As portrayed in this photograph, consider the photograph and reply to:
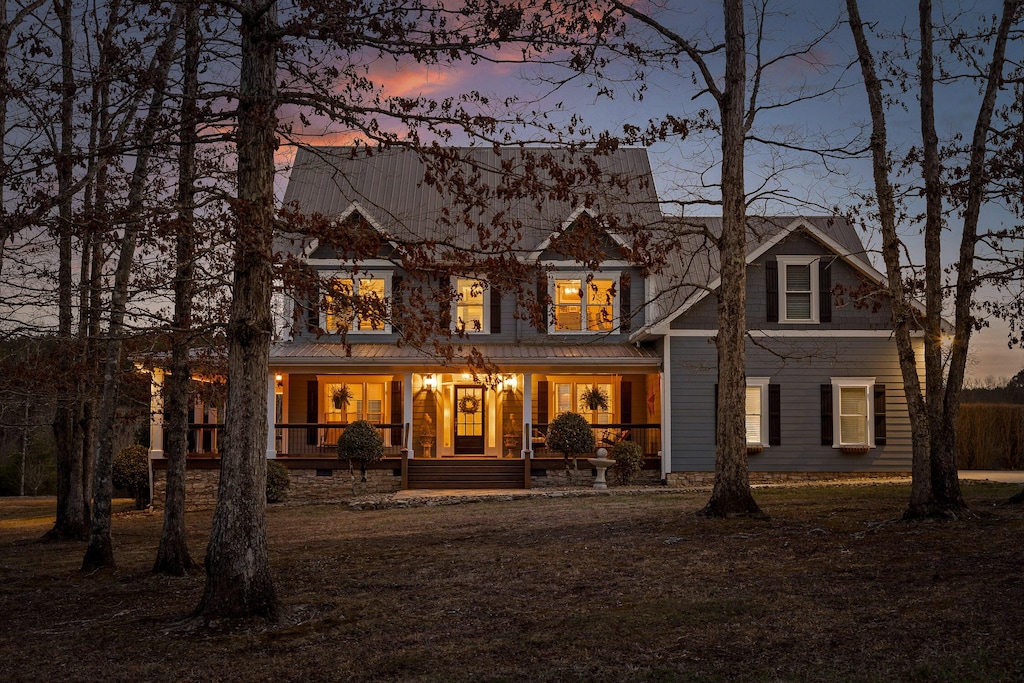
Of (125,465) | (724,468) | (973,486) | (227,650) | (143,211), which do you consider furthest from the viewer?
(125,465)

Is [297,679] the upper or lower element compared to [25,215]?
lower

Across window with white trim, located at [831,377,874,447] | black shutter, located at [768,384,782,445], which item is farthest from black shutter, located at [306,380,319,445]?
window with white trim, located at [831,377,874,447]

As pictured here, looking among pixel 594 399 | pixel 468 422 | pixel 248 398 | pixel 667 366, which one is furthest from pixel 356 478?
pixel 248 398

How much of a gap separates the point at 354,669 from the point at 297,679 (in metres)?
0.44

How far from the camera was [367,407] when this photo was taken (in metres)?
25.3

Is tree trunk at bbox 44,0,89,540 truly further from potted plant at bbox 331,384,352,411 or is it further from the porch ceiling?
potted plant at bbox 331,384,352,411

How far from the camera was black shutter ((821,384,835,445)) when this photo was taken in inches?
910

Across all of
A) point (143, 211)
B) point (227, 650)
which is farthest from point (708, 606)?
point (143, 211)

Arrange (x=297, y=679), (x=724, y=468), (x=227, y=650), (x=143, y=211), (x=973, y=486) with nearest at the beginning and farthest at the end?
(x=297, y=679), (x=227, y=650), (x=143, y=211), (x=724, y=468), (x=973, y=486)

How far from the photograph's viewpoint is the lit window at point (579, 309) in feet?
80.0

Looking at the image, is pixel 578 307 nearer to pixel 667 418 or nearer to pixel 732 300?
pixel 667 418

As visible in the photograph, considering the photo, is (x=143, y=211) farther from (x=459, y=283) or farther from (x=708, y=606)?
(x=459, y=283)

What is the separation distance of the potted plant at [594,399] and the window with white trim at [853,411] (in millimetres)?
5565

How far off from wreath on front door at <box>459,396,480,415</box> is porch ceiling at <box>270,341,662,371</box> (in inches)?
71.3
